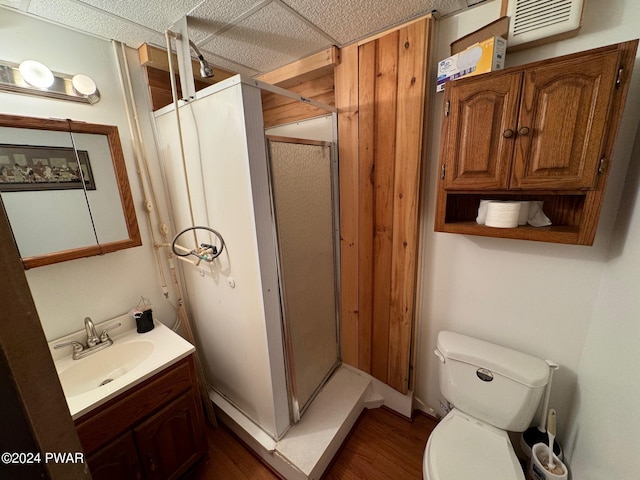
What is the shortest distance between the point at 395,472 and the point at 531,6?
223 cm

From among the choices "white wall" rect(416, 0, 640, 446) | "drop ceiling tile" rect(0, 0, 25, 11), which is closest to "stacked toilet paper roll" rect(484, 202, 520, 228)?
"white wall" rect(416, 0, 640, 446)

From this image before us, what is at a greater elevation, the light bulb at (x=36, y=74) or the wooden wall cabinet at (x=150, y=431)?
the light bulb at (x=36, y=74)

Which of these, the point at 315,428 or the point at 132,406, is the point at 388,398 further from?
the point at 132,406

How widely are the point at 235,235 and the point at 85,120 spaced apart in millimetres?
933

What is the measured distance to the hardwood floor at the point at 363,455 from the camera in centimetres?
139

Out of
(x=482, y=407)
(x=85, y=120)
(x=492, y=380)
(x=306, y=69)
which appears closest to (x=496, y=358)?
(x=492, y=380)

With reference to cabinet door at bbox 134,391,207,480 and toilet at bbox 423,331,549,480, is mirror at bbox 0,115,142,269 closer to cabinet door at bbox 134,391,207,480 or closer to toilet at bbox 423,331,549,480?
cabinet door at bbox 134,391,207,480

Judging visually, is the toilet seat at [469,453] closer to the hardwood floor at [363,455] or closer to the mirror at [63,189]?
the hardwood floor at [363,455]

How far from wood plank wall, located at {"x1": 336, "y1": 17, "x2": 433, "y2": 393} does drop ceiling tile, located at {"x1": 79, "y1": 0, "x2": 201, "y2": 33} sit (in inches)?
31.3

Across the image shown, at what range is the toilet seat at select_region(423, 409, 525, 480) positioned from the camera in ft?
3.36

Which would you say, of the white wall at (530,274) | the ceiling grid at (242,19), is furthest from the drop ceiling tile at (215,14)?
the white wall at (530,274)

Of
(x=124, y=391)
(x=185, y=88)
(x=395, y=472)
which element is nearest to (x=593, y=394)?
(x=395, y=472)

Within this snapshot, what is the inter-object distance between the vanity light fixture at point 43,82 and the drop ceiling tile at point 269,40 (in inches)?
23.5

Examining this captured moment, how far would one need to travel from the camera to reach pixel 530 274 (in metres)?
1.20
